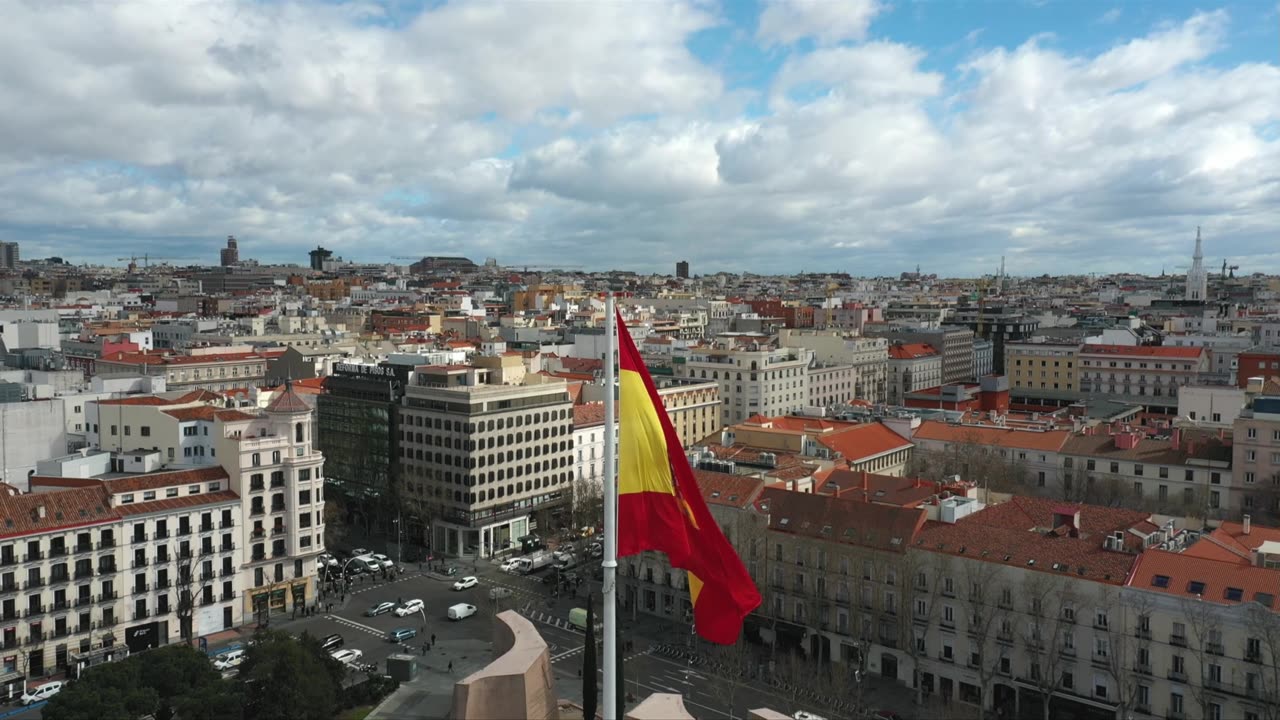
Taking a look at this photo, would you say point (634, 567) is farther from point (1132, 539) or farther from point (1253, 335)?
point (1253, 335)

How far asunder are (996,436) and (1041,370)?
69.9 meters

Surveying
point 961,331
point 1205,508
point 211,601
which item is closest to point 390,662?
point 211,601

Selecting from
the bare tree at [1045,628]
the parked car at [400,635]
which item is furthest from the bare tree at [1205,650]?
the parked car at [400,635]

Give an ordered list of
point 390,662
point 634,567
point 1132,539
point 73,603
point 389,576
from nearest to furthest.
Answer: point 390,662, point 1132,539, point 73,603, point 634,567, point 389,576

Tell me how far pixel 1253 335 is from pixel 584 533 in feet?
447

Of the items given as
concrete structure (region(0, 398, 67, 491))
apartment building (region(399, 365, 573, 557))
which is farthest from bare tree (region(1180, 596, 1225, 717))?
concrete structure (region(0, 398, 67, 491))

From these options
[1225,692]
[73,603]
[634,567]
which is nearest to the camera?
[1225,692]

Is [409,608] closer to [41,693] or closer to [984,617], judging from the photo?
[41,693]

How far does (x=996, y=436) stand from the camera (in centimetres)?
9712

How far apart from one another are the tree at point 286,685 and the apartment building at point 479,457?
3799 cm

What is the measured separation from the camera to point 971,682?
55688 millimetres

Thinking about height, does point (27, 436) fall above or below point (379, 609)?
above

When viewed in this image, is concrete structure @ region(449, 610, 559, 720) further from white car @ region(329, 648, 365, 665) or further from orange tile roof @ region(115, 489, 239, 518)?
orange tile roof @ region(115, 489, 239, 518)

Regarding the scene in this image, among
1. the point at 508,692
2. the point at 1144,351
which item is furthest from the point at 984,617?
the point at 1144,351
